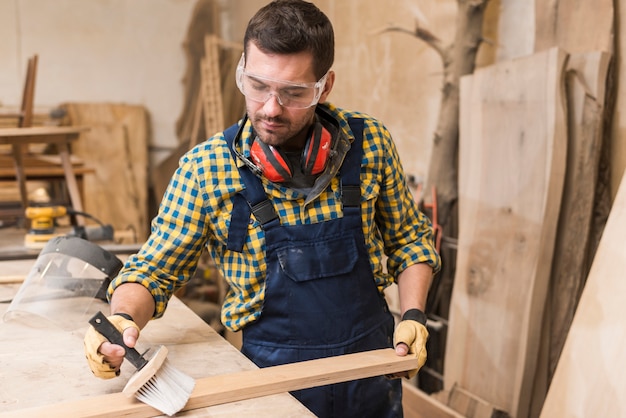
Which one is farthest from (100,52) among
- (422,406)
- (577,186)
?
(577,186)

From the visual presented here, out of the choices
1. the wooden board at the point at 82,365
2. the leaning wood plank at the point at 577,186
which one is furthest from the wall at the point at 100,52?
the leaning wood plank at the point at 577,186

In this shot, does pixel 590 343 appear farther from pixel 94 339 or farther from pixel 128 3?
pixel 128 3

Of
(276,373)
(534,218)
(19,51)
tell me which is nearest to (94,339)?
(276,373)

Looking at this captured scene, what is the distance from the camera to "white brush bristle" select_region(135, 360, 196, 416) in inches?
62.7

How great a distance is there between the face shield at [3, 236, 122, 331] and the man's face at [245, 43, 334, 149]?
85cm

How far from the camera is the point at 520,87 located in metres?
2.88

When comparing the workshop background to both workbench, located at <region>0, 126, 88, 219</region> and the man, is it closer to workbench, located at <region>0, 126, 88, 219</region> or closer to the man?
workbench, located at <region>0, 126, 88, 219</region>

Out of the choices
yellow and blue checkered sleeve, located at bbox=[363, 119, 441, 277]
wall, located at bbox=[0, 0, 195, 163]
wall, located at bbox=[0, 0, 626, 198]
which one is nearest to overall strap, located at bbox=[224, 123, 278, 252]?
yellow and blue checkered sleeve, located at bbox=[363, 119, 441, 277]

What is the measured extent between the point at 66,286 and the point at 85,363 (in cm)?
57

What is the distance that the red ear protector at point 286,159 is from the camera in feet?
6.44

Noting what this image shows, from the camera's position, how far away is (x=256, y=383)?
5.61 ft

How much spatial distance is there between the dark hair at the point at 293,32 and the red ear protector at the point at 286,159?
0.19 metres

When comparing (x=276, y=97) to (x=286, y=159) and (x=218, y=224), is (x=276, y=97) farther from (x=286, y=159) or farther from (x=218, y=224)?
(x=218, y=224)

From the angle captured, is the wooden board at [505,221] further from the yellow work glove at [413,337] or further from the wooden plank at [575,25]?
the yellow work glove at [413,337]
